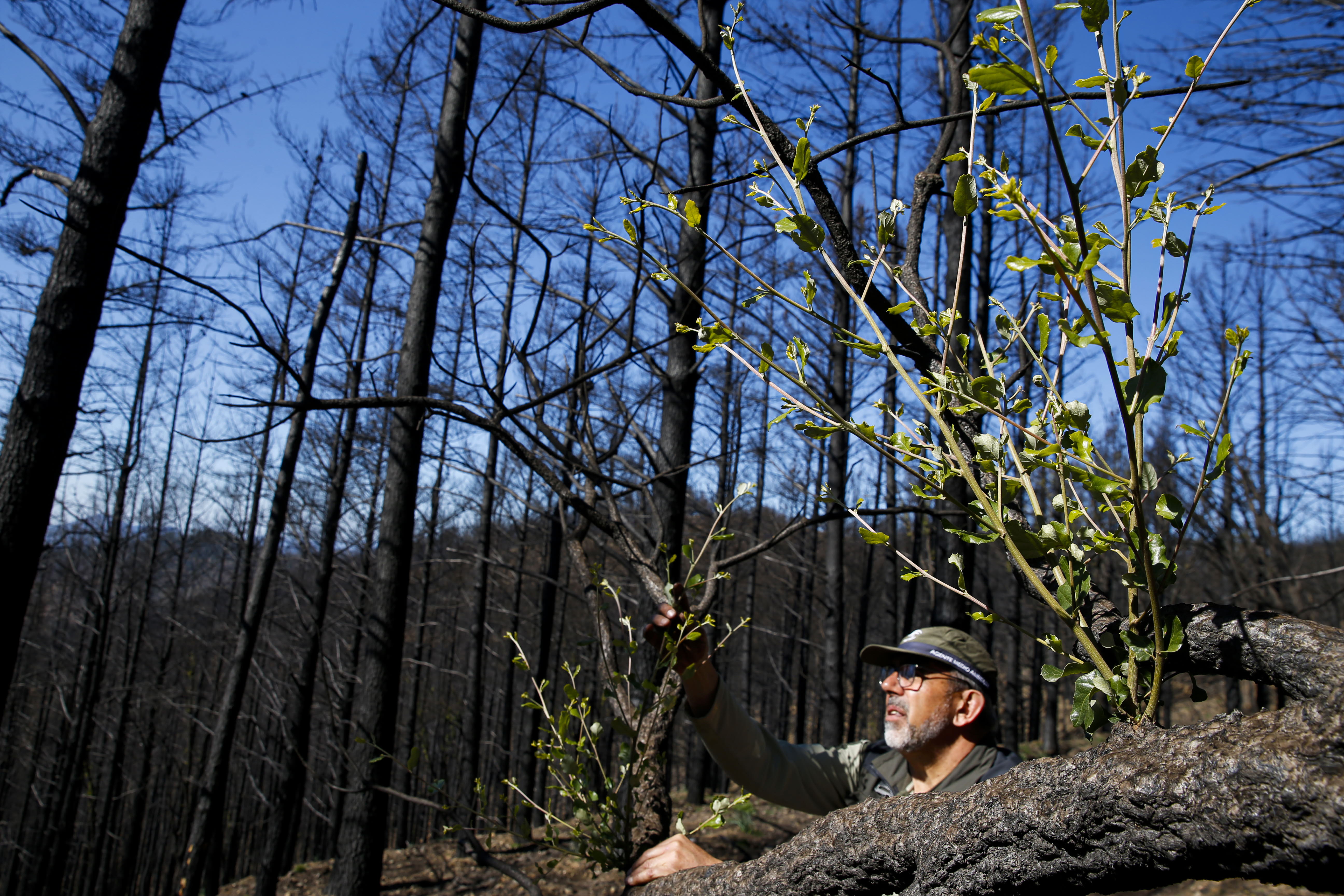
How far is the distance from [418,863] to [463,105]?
9637mm

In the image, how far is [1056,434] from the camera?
0.97 meters

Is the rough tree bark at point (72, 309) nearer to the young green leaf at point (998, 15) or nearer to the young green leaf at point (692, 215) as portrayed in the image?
the young green leaf at point (692, 215)

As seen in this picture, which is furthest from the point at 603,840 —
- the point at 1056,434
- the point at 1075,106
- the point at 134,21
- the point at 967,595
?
the point at 134,21

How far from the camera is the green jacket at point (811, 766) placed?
2.27 meters

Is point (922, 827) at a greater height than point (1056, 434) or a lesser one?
lesser

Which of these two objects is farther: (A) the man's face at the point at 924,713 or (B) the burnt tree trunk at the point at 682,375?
(B) the burnt tree trunk at the point at 682,375

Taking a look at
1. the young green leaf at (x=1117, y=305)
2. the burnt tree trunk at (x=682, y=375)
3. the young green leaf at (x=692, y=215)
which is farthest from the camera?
the burnt tree trunk at (x=682, y=375)

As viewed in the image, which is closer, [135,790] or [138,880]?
[135,790]

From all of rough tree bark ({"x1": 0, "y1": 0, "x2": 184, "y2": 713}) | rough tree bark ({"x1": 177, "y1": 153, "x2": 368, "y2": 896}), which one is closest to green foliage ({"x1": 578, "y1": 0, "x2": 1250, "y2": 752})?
rough tree bark ({"x1": 0, "y1": 0, "x2": 184, "y2": 713})

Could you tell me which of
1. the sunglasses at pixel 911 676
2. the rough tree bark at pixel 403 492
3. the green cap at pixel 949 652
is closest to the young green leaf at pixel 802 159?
the green cap at pixel 949 652

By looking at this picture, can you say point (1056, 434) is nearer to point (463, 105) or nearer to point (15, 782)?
point (463, 105)

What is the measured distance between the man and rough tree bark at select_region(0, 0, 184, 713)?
3.55 m

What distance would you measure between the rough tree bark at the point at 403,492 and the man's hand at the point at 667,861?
4.30 metres

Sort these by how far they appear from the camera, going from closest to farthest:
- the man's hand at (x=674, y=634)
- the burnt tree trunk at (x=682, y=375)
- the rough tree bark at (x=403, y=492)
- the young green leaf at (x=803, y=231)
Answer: the young green leaf at (x=803, y=231) < the man's hand at (x=674, y=634) < the burnt tree trunk at (x=682, y=375) < the rough tree bark at (x=403, y=492)
